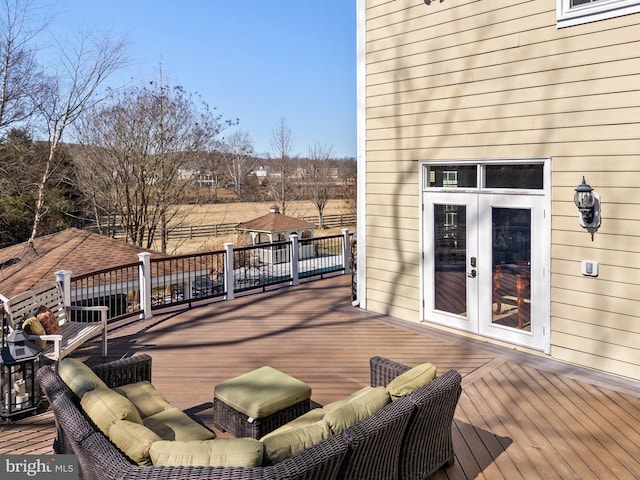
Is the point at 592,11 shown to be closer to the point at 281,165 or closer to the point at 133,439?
the point at 133,439

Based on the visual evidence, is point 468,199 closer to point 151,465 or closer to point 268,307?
point 268,307

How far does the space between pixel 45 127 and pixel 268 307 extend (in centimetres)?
1027

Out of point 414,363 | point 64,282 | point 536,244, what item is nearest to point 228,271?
point 64,282

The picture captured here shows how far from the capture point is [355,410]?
2477 mm

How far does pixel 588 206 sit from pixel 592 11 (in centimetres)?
184

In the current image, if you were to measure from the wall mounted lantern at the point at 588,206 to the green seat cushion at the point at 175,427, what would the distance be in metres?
3.88

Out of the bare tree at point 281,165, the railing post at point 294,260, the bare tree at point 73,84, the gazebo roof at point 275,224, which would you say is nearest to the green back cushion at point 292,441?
the railing post at point 294,260

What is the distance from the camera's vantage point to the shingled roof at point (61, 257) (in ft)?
28.9

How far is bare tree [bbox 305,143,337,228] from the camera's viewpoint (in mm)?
29406

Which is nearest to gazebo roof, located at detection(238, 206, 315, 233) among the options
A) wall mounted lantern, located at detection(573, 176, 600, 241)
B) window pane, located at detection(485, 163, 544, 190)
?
window pane, located at detection(485, 163, 544, 190)

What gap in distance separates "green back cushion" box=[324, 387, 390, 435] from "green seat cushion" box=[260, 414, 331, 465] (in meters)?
0.05

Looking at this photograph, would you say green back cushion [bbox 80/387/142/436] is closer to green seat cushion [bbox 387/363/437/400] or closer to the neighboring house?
green seat cushion [bbox 387/363/437/400]

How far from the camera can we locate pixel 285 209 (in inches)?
1152

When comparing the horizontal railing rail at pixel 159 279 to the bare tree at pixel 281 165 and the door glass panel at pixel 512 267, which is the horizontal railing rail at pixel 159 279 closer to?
the door glass panel at pixel 512 267
